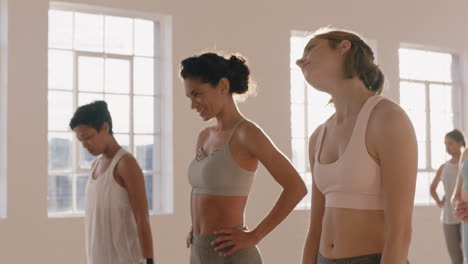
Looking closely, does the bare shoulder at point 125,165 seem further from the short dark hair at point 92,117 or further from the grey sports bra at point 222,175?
the grey sports bra at point 222,175

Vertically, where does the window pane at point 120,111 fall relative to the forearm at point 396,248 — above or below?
above

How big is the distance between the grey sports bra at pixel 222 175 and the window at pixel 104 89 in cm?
358

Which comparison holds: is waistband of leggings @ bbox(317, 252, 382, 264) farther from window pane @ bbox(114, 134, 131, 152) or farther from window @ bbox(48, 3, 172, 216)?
window pane @ bbox(114, 134, 131, 152)

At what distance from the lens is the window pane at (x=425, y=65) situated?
A: 8.14 m

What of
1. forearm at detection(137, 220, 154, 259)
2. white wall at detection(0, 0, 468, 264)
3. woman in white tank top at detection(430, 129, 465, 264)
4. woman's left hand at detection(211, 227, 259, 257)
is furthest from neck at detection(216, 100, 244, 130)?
woman in white tank top at detection(430, 129, 465, 264)

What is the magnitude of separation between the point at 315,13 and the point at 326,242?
555 cm

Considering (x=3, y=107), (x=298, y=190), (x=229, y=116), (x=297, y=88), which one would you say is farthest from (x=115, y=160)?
(x=297, y=88)

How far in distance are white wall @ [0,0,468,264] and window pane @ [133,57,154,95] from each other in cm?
29

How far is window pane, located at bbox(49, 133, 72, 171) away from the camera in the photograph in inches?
231

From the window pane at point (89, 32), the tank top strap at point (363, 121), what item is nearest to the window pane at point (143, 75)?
the window pane at point (89, 32)

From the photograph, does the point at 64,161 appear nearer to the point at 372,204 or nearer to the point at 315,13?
the point at 315,13

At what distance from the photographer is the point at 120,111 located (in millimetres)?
6227

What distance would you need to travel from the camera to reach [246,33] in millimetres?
6668

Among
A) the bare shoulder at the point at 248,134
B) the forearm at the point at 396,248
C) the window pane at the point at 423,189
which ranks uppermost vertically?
the bare shoulder at the point at 248,134
